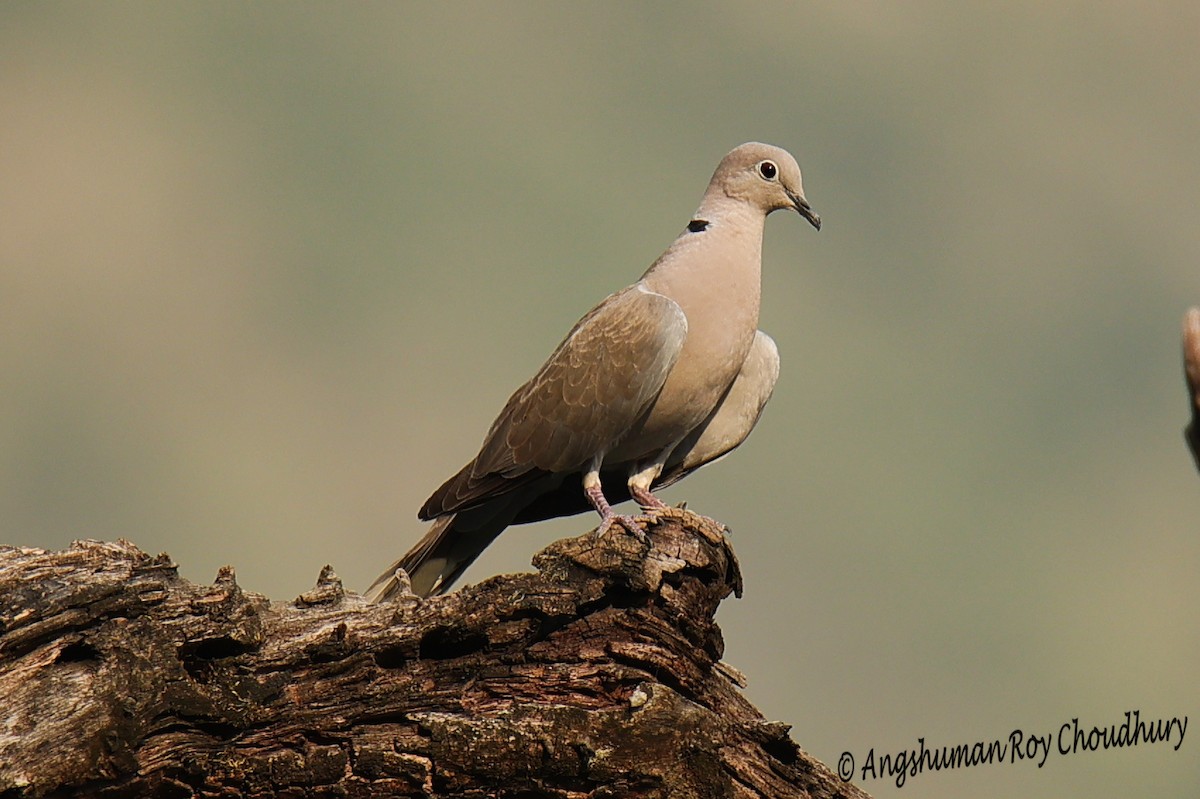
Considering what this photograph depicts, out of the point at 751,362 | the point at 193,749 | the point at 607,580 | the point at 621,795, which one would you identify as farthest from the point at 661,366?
the point at 193,749

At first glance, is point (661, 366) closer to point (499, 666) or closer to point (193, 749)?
point (499, 666)

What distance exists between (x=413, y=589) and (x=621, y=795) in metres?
2.49

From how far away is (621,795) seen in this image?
5008 mm

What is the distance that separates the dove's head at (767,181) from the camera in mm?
7758

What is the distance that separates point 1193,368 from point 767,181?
5793 millimetres

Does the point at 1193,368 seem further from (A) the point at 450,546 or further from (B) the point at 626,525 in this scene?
(A) the point at 450,546

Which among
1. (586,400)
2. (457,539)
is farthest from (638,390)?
(457,539)

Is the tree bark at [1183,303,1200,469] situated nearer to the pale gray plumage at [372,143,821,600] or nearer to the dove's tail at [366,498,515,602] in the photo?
the pale gray plumage at [372,143,821,600]

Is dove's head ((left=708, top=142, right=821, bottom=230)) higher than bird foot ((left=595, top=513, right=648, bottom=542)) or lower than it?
higher

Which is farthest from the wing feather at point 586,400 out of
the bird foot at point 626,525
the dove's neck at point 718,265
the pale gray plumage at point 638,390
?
the bird foot at point 626,525

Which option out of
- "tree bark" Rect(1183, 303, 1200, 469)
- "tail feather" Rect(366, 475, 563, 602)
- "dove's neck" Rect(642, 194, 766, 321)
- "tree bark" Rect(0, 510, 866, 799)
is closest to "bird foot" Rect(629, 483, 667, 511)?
"tail feather" Rect(366, 475, 563, 602)

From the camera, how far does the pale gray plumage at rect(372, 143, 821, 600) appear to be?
23.0ft

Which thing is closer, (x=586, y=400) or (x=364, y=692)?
(x=364, y=692)

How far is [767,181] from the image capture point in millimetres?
7758
